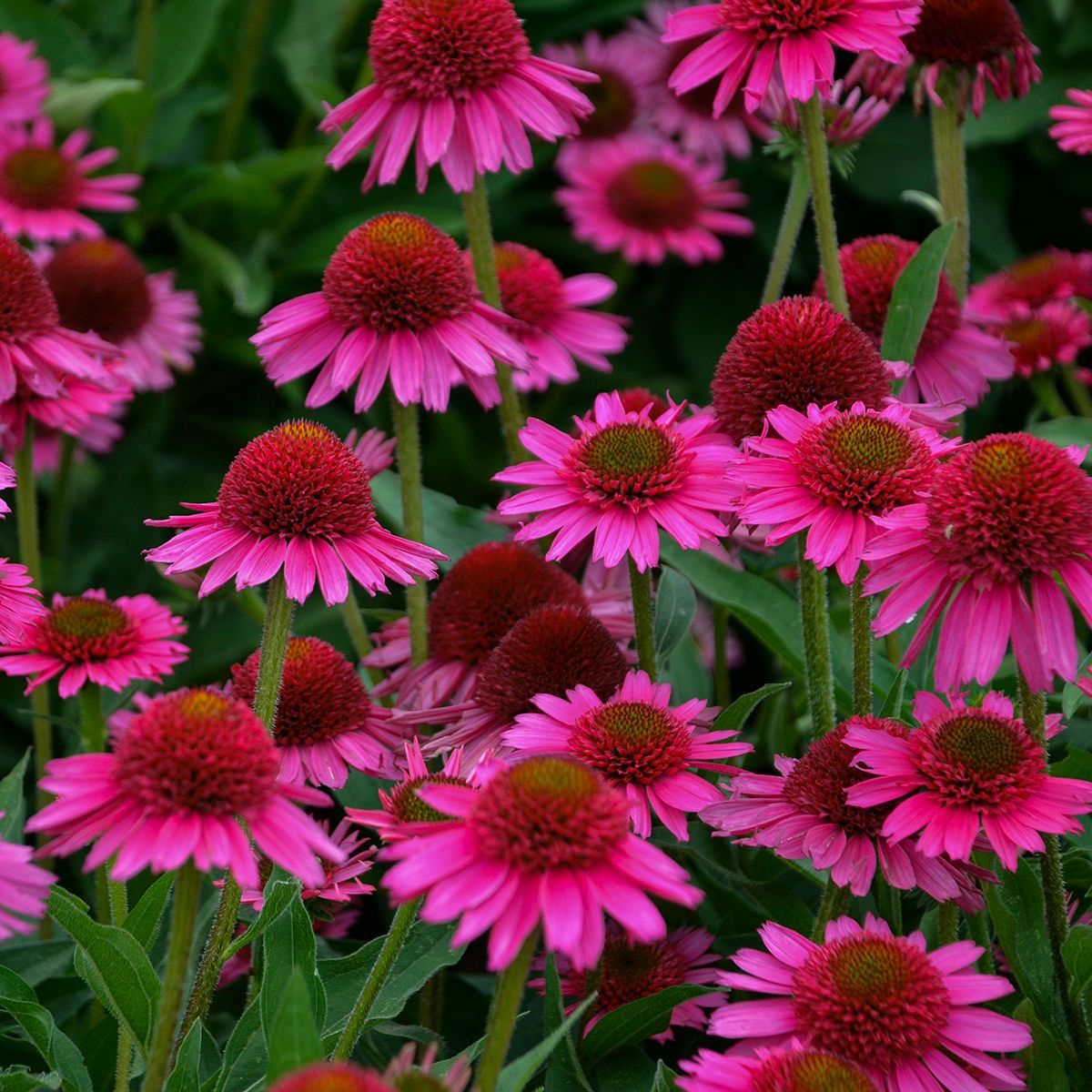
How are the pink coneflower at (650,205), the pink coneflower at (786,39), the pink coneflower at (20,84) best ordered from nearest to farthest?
the pink coneflower at (786,39) → the pink coneflower at (20,84) → the pink coneflower at (650,205)

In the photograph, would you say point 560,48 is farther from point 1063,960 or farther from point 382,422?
point 1063,960

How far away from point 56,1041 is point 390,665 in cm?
61

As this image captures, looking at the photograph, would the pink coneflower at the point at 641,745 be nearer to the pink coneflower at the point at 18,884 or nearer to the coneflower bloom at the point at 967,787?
the coneflower bloom at the point at 967,787

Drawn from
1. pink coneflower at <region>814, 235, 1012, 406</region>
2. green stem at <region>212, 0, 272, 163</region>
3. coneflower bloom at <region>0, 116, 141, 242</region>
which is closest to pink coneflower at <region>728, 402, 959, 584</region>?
pink coneflower at <region>814, 235, 1012, 406</region>

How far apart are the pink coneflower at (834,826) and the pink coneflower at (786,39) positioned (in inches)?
24.9

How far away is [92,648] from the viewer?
152 centimetres

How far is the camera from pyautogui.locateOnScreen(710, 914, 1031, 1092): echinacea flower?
3.59 feet

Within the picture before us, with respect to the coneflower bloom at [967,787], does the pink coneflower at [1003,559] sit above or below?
above

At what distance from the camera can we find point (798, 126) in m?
1.72

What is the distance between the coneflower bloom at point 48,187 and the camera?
2469 mm

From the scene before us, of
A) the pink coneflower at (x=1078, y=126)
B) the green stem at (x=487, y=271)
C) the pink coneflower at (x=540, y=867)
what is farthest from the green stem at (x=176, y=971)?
the pink coneflower at (x=1078, y=126)

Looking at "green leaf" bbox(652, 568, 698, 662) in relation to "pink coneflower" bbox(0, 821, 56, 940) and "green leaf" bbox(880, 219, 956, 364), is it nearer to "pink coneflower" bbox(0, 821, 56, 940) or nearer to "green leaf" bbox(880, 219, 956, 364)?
"green leaf" bbox(880, 219, 956, 364)

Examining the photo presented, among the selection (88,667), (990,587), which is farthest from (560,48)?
(990,587)

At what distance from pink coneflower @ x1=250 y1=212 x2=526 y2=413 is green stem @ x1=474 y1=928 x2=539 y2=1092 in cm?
72
